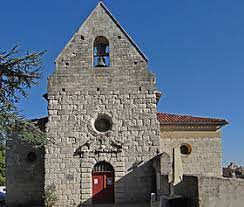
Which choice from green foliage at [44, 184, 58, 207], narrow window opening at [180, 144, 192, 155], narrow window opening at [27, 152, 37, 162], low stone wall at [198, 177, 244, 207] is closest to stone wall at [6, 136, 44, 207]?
narrow window opening at [27, 152, 37, 162]

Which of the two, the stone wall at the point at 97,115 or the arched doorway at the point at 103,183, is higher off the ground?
the stone wall at the point at 97,115

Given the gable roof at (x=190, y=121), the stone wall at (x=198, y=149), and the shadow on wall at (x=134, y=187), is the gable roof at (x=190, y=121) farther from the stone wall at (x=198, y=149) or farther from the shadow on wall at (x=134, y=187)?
the shadow on wall at (x=134, y=187)

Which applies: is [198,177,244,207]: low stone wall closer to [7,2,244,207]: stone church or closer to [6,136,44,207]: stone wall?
[7,2,244,207]: stone church

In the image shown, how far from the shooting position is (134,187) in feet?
67.3

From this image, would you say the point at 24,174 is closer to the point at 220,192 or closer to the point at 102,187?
the point at 102,187

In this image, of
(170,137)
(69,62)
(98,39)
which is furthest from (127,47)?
(170,137)

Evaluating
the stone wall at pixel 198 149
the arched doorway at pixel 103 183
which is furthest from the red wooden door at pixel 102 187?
the stone wall at pixel 198 149

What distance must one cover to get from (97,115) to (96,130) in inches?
29.7

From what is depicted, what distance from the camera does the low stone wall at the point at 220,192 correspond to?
13570mm

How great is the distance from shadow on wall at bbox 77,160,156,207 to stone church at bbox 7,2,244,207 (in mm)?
48

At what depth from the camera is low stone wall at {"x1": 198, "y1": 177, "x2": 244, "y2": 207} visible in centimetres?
1357

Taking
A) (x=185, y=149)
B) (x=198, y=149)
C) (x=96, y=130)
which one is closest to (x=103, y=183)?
(x=96, y=130)

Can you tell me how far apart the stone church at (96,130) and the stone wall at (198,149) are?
214cm

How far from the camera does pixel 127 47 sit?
860 inches
